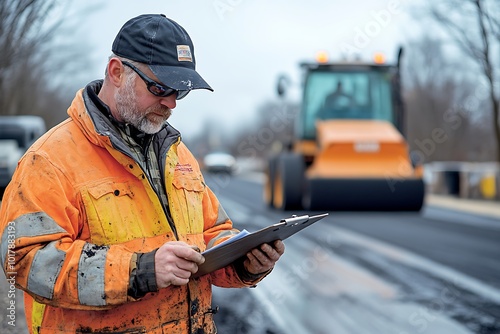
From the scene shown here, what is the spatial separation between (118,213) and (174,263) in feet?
0.90

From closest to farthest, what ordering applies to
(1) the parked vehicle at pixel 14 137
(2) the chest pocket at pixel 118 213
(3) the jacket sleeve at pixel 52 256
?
1. (3) the jacket sleeve at pixel 52 256
2. (2) the chest pocket at pixel 118 213
3. (1) the parked vehicle at pixel 14 137

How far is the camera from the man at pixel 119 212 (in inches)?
91.6

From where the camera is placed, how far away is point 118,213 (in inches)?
Result: 97.4

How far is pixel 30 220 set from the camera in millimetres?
2328

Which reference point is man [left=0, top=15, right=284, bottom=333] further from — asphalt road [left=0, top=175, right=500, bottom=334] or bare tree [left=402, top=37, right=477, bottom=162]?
bare tree [left=402, top=37, right=477, bottom=162]

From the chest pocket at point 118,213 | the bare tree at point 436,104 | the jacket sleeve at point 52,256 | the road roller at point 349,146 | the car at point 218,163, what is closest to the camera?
the jacket sleeve at point 52,256

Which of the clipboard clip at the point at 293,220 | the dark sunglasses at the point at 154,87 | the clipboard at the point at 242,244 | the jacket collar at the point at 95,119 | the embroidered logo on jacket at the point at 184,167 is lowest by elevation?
the clipboard at the point at 242,244

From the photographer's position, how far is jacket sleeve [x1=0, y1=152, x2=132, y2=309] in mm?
2305

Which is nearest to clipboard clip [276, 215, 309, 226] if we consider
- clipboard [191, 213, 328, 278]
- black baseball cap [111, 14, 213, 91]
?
clipboard [191, 213, 328, 278]

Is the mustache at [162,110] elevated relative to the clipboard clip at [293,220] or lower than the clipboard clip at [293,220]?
elevated

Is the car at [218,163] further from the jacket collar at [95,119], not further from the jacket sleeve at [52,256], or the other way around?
the jacket sleeve at [52,256]

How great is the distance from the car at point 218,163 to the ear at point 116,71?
4465 cm

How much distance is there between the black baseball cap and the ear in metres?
0.03

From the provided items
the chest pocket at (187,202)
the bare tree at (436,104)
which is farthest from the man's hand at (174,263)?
the bare tree at (436,104)
